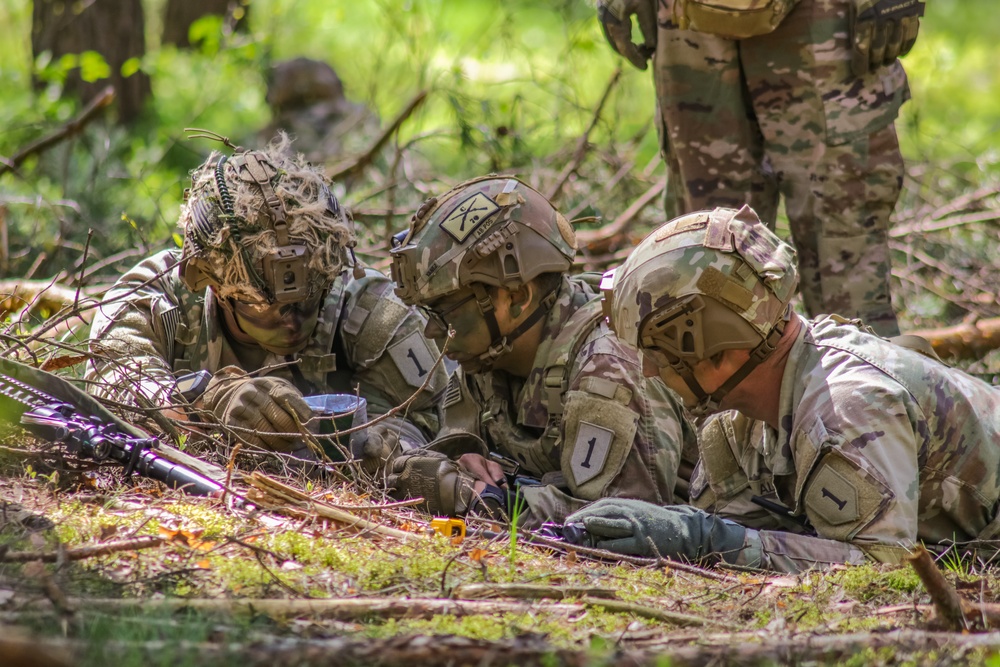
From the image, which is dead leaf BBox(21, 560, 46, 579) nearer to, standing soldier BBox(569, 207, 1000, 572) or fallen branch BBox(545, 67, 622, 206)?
standing soldier BBox(569, 207, 1000, 572)

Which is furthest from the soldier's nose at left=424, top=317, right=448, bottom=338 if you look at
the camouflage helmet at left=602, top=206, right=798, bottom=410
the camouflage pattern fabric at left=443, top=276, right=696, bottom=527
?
the camouflage helmet at left=602, top=206, right=798, bottom=410

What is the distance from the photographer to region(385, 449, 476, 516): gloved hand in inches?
159

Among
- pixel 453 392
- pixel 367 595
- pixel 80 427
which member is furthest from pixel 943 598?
pixel 80 427

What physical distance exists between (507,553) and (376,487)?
2.84 ft

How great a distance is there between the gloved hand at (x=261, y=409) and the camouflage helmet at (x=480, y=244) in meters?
0.62

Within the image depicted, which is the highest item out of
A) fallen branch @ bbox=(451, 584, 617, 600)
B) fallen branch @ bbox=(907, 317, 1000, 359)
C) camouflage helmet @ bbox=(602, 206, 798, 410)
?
camouflage helmet @ bbox=(602, 206, 798, 410)

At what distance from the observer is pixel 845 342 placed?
147 inches

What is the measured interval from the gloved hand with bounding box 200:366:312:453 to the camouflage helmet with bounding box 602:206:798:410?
133 cm

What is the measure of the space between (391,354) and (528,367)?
796 millimetres

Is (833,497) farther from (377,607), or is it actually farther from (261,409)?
(261,409)

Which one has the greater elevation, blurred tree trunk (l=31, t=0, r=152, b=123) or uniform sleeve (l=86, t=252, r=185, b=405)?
blurred tree trunk (l=31, t=0, r=152, b=123)

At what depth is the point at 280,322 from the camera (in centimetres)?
481

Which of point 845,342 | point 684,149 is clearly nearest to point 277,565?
point 845,342

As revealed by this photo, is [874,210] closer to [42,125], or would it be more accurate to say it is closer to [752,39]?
[752,39]
